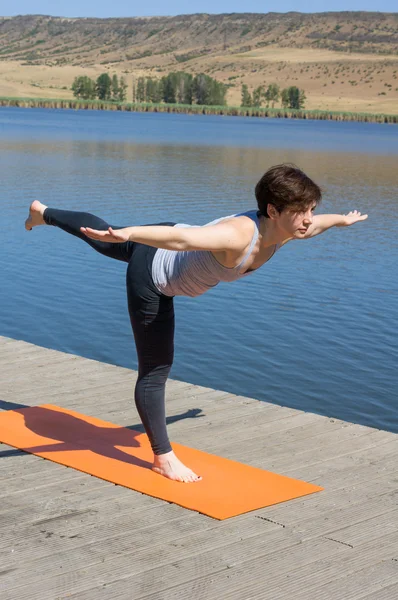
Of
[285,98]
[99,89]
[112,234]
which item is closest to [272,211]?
[112,234]

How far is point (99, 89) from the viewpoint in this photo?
118 meters

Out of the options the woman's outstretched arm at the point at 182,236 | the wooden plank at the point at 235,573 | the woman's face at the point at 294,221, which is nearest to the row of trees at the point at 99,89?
the woman's face at the point at 294,221

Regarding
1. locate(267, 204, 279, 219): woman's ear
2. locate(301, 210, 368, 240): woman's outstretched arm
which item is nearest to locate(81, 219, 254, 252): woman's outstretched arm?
locate(267, 204, 279, 219): woman's ear

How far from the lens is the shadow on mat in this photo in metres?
4.62

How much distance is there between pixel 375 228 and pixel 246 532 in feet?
49.2

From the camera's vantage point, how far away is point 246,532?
12.3 ft

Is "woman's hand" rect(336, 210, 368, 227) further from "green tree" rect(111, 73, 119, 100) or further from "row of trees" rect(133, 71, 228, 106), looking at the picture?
"green tree" rect(111, 73, 119, 100)

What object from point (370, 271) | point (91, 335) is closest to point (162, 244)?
point (91, 335)

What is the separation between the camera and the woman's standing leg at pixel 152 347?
407 cm

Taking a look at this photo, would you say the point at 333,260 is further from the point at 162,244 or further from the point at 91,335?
the point at 162,244

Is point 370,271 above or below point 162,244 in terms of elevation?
below

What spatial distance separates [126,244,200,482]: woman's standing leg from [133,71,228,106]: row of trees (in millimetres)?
107858

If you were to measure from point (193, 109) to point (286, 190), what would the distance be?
321ft

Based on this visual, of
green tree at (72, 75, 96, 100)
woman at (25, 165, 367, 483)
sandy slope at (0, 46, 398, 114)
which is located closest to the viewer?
woman at (25, 165, 367, 483)
